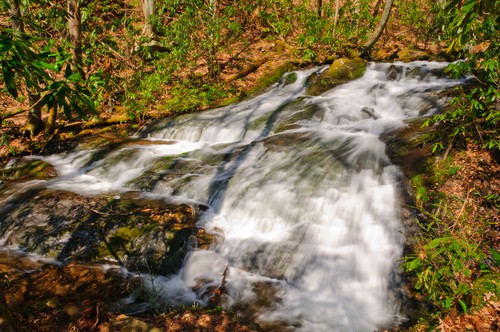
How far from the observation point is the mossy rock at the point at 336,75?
11.3 meters

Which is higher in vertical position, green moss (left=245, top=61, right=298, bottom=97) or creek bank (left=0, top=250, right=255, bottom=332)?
green moss (left=245, top=61, right=298, bottom=97)

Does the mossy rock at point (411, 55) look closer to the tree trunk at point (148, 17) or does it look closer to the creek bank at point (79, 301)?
the tree trunk at point (148, 17)

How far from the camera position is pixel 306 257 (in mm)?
5008

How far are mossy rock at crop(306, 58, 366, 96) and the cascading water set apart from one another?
1.21 ft

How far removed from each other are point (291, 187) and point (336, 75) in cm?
681

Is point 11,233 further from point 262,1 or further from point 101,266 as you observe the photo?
point 262,1

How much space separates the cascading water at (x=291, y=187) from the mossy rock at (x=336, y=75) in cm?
37

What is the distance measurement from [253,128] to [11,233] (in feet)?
21.1

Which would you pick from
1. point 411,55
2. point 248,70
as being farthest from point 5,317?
point 411,55

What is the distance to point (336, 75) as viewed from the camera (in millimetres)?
11578

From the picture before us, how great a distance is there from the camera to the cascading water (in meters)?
4.49

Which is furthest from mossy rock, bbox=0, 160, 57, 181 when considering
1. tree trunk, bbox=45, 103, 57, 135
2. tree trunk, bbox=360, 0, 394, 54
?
tree trunk, bbox=360, 0, 394, 54

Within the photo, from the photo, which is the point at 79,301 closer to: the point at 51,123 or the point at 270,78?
the point at 51,123

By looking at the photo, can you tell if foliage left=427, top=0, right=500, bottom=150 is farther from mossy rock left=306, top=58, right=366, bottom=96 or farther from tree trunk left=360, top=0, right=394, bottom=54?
tree trunk left=360, top=0, right=394, bottom=54
